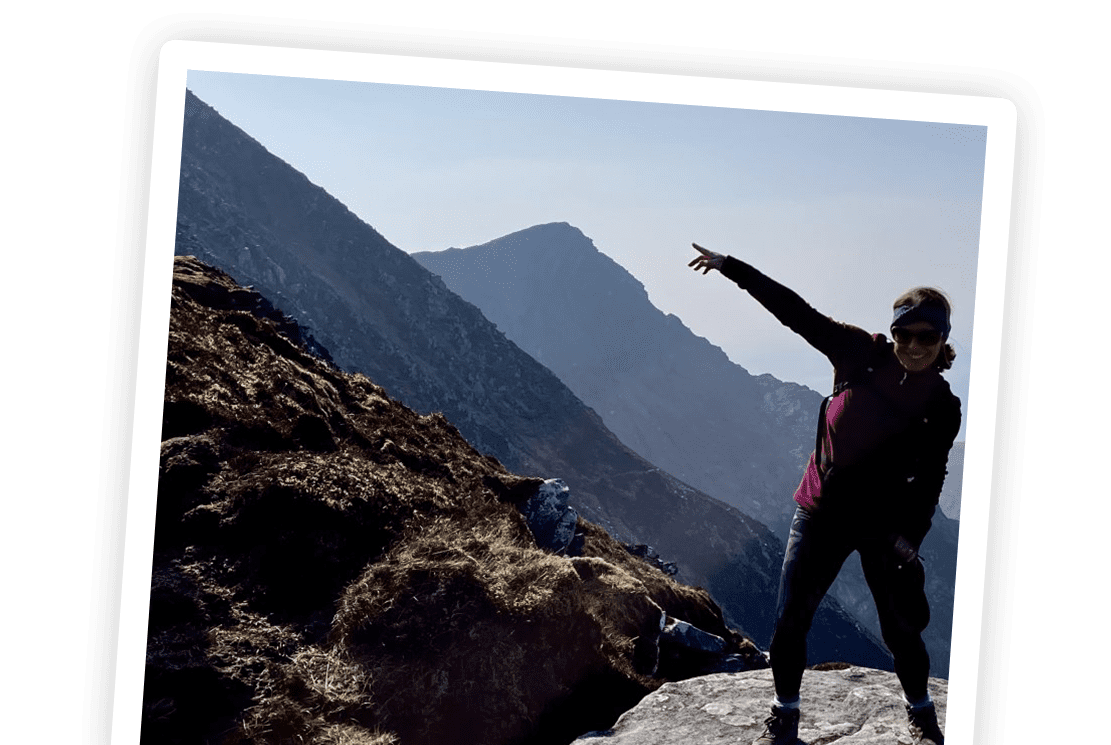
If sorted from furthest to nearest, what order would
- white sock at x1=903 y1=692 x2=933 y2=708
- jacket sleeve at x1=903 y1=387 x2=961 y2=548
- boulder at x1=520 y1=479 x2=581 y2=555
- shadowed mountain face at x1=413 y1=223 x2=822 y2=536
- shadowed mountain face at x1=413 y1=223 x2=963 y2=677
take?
1. boulder at x1=520 y1=479 x2=581 y2=555
2. shadowed mountain face at x1=413 y1=223 x2=822 y2=536
3. shadowed mountain face at x1=413 y1=223 x2=963 y2=677
4. white sock at x1=903 y1=692 x2=933 y2=708
5. jacket sleeve at x1=903 y1=387 x2=961 y2=548

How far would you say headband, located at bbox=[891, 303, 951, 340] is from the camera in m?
4.57

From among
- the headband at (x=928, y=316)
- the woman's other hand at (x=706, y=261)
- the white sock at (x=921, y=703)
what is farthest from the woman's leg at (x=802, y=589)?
the woman's other hand at (x=706, y=261)

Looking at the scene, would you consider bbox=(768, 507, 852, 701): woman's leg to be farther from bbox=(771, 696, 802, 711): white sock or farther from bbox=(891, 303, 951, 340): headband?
bbox=(891, 303, 951, 340): headband

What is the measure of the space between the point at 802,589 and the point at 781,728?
1052 mm

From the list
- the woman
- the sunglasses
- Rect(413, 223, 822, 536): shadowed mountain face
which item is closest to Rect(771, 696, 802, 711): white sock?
the woman

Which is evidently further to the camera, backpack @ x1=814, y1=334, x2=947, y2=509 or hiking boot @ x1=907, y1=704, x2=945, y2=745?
hiking boot @ x1=907, y1=704, x2=945, y2=745

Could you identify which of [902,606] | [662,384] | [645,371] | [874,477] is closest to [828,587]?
A: [902,606]

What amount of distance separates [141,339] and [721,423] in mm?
11762

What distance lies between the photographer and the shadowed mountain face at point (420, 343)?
2672 cm

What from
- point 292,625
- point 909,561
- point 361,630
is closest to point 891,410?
point 909,561

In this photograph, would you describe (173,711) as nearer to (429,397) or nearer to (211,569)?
(211,569)

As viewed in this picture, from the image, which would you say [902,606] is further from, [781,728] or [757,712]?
[757,712]

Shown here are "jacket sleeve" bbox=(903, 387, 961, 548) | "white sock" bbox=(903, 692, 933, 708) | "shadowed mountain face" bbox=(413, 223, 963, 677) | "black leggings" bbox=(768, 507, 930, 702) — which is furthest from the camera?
"shadowed mountain face" bbox=(413, 223, 963, 677)

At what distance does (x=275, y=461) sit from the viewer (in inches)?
241
